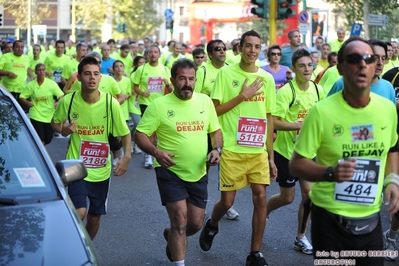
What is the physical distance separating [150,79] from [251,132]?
297 inches

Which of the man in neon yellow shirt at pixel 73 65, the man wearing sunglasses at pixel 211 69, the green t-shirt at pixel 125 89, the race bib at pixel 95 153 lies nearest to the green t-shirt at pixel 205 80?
the man wearing sunglasses at pixel 211 69

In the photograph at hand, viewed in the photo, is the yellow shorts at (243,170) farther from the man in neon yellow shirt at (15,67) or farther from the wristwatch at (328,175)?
the man in neon yellow shirt at (15,67)

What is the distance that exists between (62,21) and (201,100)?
90215 mm

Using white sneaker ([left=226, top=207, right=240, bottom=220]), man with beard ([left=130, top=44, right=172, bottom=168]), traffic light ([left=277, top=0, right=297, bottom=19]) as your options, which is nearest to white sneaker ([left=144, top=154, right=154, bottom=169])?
man with beard ([left=130, top=44, right=172, bottom=168])

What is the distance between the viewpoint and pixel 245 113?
7785 mm

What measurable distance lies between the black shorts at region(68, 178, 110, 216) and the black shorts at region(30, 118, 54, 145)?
22.3 feet

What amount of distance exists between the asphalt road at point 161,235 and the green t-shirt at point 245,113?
3.57 feet

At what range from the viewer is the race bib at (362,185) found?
4723mm

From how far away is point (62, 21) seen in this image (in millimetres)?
95062

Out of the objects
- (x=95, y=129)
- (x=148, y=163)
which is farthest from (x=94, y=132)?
(x=148, y=163)

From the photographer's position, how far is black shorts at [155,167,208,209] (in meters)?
6.82

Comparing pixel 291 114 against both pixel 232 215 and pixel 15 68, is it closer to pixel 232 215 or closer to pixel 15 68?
pixel 232 215

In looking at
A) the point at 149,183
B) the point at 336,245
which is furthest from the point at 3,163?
the point at 149,183

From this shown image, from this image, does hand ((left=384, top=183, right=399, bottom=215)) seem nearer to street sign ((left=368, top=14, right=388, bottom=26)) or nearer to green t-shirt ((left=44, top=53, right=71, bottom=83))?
green t-shirt ((left=44, top=53, right=71, bottom=83))
